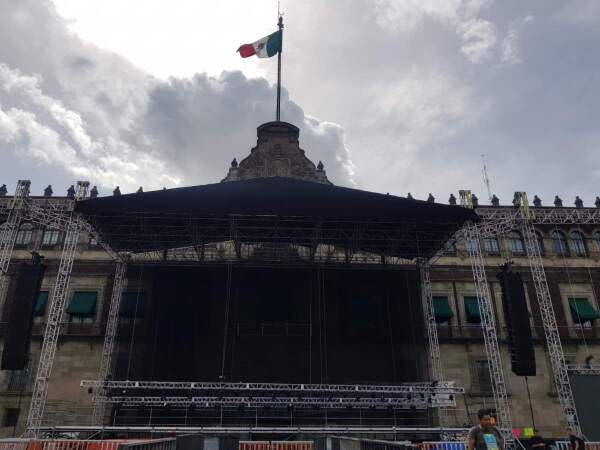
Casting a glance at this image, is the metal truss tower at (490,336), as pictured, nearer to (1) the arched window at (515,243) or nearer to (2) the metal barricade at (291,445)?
(1) the arched window at (515,243)

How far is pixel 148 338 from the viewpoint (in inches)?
955

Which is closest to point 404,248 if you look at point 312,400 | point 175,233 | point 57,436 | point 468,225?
point 468,225

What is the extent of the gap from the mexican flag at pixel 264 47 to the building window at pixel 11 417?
23.3 metres

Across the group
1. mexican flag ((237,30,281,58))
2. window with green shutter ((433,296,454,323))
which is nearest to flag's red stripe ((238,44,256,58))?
mexican flag ((237,30,281,58))

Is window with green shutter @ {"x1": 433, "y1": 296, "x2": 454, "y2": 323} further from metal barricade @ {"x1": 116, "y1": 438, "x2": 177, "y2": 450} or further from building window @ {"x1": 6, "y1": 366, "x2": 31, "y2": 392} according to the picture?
building window @ {"x1": 6, "y1": 366, "x2": 31, "y2": 392}

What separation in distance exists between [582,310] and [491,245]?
20.3 feet

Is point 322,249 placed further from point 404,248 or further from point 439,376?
point 439,376

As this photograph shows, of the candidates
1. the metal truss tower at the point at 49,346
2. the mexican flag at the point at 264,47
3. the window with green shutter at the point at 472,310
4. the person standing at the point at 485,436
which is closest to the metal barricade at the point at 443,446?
the person standing at the point at 485,436

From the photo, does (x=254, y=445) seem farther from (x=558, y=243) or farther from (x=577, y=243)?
(x=577, y=243)

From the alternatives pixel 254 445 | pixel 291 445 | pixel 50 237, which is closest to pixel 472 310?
pixel 291 445

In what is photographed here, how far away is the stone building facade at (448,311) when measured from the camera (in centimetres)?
2462

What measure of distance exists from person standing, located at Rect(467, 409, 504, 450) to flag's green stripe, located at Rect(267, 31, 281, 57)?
27089 millimetres

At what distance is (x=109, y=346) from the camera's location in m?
23.0

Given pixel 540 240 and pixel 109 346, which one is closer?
pixel 109 346
